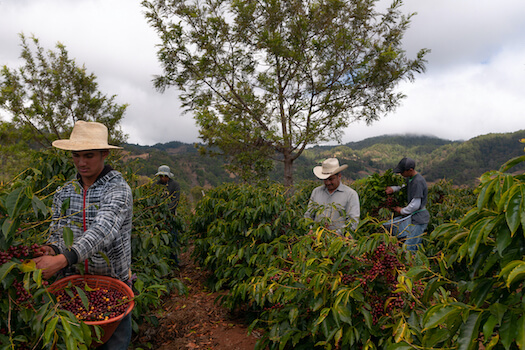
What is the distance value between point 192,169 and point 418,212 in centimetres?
4900

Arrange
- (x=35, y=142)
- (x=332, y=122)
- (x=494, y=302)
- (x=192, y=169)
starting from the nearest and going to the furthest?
(x=494, y=302) → (x=332, y=122) → (x=35, y=142) → (x=192, y=169)

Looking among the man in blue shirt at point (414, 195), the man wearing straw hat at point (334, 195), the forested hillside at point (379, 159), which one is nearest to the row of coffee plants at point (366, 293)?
the man wearing straw hat at point (334, 195)

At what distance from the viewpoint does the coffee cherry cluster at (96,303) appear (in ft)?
4.99

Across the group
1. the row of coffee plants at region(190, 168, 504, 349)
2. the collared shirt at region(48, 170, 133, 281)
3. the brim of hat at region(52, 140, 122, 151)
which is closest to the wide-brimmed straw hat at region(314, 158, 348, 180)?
the row of coffee plants at region(190, 168, 504, 349)

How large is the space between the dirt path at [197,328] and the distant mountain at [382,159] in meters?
27.8

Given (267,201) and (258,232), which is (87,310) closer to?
(258,232)

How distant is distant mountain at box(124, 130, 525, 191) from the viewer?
4356 cm

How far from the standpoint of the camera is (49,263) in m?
1.41

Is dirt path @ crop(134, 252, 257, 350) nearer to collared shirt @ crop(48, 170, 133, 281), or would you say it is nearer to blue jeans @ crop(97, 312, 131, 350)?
blue jeans @ crop(97, 312, 131, 350)

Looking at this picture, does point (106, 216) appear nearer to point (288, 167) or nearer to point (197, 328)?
point (197, 328)

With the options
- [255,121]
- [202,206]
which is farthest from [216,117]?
[202,206]

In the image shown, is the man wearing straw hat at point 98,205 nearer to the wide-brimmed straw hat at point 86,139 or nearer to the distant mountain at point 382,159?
the wide-brimmed straw hat at point 86,139

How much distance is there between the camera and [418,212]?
4676 millimetres

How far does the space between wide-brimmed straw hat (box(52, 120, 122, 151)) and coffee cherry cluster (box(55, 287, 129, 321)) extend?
84 centimetres
